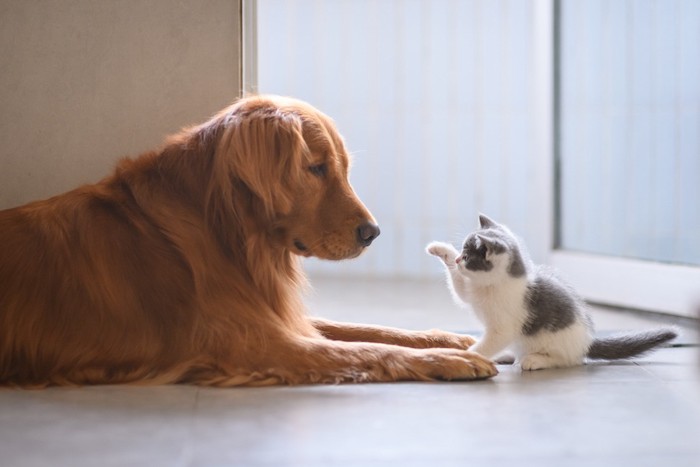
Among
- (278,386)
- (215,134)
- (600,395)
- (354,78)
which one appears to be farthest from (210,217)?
(354,78)

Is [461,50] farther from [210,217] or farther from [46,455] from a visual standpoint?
[46,455]

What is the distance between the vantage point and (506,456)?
1475mm

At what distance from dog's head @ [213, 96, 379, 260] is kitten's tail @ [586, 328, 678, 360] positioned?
64cm

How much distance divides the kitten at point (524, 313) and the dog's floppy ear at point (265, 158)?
47cm

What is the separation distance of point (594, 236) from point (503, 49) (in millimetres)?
1222

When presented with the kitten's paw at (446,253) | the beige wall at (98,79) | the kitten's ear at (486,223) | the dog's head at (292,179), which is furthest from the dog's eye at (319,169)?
the beige wall at (98,79)

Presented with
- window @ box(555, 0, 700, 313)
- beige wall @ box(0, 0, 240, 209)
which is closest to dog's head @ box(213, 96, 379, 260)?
beige wall @ box(0, 0, 240, 209)

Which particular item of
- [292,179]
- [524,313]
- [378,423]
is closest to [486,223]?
[524,313]

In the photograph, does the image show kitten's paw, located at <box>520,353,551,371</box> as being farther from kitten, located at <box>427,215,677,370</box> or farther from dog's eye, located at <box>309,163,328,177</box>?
dog's eye, located at <box>309,163,328,177</box>

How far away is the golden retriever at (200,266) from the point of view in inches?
79.9

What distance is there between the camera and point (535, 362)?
88.4 inches

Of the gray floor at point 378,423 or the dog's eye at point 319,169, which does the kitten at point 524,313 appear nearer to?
the gray floor at point 378,423

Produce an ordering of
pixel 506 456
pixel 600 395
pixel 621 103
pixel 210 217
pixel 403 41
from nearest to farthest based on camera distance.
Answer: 1. pixel 506 456
2. pixel 600 395
3. pixel 210 217
4. pixel 621 103
5. pixel 403 41

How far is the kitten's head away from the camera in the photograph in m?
2.25
